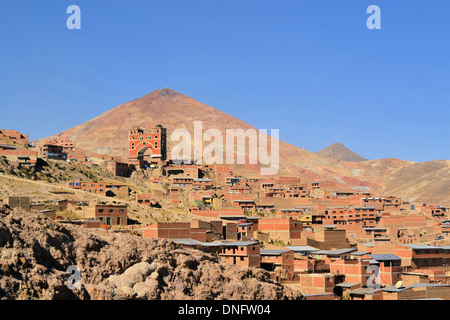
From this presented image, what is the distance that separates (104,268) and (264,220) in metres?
35.3

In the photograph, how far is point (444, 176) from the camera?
156625 millimetres

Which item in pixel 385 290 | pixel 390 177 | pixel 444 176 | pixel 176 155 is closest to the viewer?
pixel 385 290

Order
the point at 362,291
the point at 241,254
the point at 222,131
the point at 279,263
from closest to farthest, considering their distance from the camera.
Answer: the point at 362,291, the point at 241,254, the point at 279,263, the point at 222,131

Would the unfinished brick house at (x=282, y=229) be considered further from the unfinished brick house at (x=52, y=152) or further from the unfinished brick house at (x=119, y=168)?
the unfinished brick house at (x=52, y=152)

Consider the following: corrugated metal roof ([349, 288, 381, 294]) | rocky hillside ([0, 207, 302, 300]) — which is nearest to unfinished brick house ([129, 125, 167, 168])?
corrugated metal roof ([349, 288, 381, 294])

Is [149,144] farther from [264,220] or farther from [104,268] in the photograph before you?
[104,268]

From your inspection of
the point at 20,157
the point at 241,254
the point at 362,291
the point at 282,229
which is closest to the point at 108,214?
the point at 282,229

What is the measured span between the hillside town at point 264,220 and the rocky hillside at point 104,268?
9.37m

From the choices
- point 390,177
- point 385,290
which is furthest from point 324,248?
point 390,177

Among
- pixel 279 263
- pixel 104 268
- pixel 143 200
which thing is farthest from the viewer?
pixel 143 200

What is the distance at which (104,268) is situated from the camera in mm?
22141

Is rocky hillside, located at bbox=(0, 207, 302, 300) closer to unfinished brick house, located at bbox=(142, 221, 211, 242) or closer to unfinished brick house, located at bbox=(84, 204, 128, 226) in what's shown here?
unfinished brick house, located at bbox=(142, 221, 211, 242)
